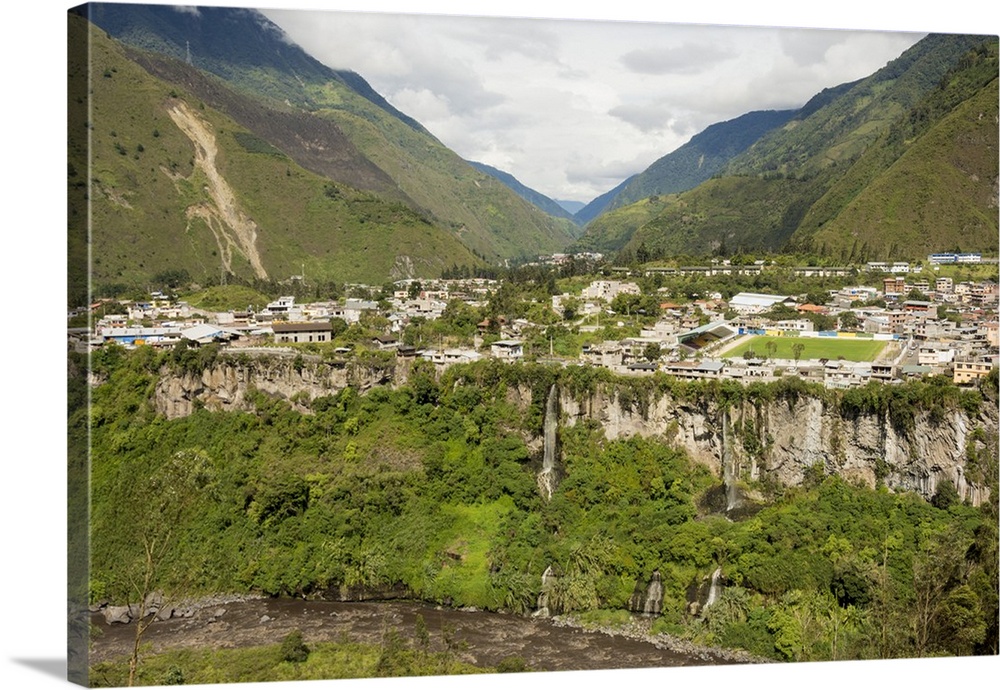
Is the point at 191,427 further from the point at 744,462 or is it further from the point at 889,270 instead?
the point at 889,270

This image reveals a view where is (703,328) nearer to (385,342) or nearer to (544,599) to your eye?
(385,342)

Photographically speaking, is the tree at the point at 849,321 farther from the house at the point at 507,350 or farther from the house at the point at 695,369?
the house at the point at 507,350

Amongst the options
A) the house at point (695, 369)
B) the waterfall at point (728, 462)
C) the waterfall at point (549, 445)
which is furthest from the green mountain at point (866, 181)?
the waterfall at point (549, 445)

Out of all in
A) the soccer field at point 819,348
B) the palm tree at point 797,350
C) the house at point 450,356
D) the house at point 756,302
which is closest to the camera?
the palm tree at point 797,350

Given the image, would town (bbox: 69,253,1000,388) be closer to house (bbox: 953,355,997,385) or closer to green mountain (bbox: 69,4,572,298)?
house (bbox: 953,355,997,385)

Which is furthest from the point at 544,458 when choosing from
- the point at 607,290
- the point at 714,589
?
the point at 607,290

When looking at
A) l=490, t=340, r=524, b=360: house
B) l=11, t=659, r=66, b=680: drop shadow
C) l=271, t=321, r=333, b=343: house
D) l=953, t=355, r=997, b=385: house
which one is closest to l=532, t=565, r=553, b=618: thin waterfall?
l=490, t=340, r=524, b=360: house

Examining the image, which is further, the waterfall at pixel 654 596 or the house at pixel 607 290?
the house at pixel 607 290

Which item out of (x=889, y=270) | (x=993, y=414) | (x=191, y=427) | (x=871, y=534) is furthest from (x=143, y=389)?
(x=889, y=270)
